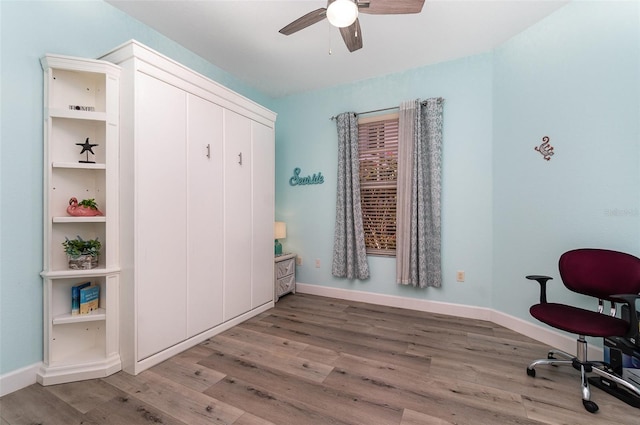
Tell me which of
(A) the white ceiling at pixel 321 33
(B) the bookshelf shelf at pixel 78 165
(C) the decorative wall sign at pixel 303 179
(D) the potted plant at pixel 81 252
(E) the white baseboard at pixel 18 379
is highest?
(A) the white ceiling at pixel 321 33

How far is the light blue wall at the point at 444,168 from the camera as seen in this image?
2914 mm

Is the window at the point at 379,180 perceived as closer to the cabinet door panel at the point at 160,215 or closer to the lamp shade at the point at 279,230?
the lamp shade at the point at 279,230

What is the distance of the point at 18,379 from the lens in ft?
5.69

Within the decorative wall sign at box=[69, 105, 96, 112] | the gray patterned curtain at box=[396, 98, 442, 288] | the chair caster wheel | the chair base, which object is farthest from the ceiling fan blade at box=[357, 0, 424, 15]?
the chair caster wheel

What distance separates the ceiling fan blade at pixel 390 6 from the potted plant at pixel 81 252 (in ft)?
8.13

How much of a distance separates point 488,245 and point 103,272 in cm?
A: 350

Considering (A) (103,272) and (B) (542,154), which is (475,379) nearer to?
(B) (542,154)

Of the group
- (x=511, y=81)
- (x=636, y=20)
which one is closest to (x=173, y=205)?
(x=511, y=81)

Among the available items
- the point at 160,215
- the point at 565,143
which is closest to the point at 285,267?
the point at 160,215

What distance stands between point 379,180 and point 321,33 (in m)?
1.73

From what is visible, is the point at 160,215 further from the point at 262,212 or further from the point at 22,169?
the point at 262,212

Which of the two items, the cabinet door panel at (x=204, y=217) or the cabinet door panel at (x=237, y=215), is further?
the cabinet door panel at (x=237, y=215)

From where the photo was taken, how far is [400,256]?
3188 mm

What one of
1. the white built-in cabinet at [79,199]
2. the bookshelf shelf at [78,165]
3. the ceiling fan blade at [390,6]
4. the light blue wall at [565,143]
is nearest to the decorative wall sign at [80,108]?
the white built-in cabinet at [79,199]
